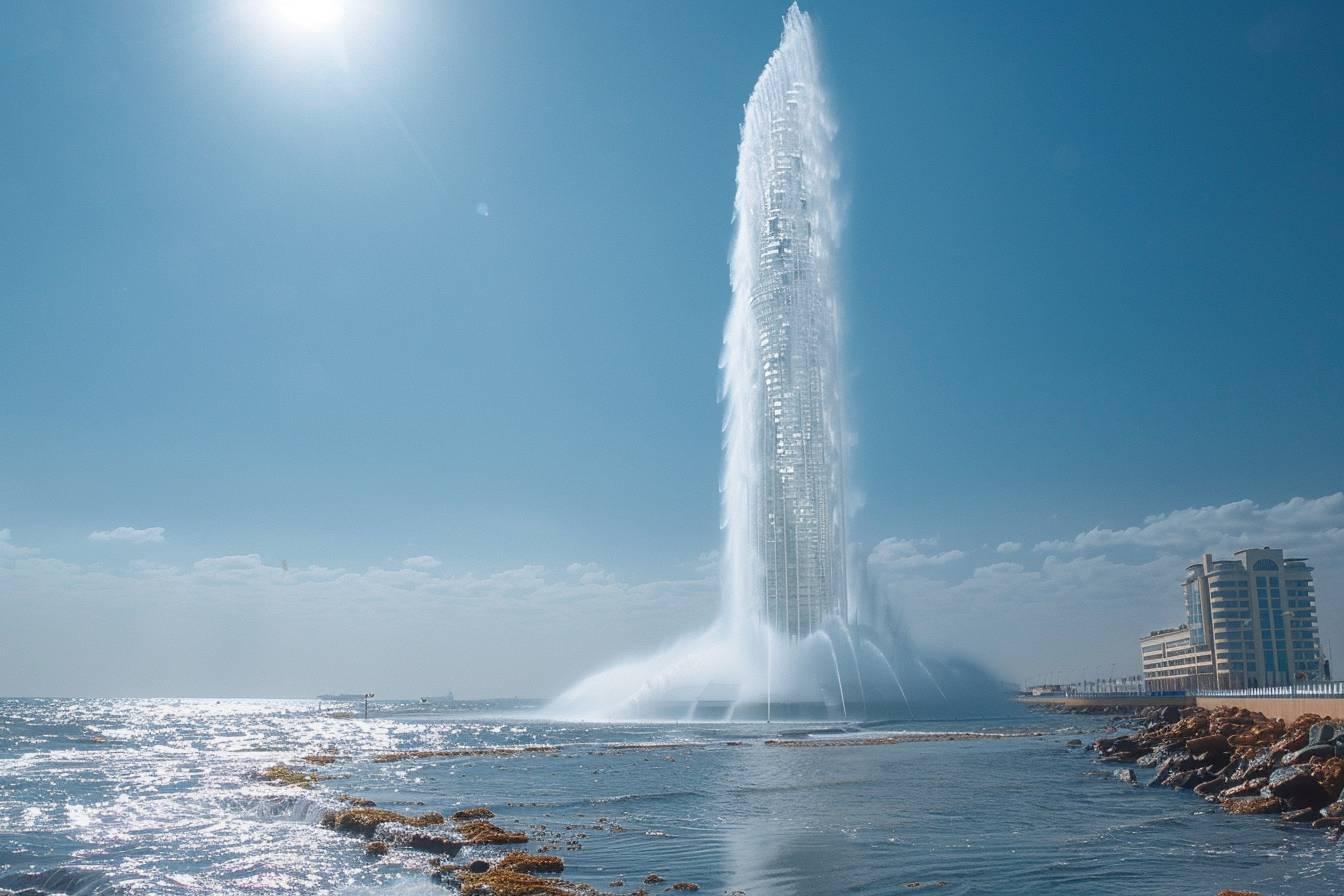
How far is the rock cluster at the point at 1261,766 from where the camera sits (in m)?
29.6

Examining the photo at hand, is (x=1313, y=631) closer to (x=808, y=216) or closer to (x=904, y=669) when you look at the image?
(x=904, y=669)

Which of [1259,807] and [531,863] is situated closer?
[531,863]

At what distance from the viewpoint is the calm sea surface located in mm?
22906

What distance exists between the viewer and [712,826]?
30.8m

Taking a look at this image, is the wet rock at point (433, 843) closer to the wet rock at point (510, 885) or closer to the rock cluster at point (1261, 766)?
the wet rock at point (510, 885)

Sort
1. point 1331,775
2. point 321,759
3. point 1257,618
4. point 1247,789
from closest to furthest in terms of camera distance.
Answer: point 1331,775 → point 1247,789 → point 321,759 → point 1257,618

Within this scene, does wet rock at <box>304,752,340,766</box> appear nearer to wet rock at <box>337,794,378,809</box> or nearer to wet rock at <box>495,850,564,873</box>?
wet rock at <box>337,794,378,809</box>

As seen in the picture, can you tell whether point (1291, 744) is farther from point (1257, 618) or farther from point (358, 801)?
point (1257, 618)

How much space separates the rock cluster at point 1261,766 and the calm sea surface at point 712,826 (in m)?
1.28

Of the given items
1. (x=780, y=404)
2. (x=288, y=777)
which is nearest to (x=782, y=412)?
(x=780, y=404)

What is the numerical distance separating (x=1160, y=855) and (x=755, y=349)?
94922mm

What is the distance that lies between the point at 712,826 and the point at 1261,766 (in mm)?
19330

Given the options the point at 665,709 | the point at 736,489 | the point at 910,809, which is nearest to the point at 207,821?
the point at 910,809

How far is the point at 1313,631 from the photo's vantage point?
493 ft
